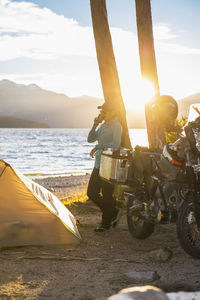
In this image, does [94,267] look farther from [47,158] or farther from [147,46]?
[47,158]

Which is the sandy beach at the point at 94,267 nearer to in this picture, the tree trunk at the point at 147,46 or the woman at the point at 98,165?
the woman at the point at 98,165

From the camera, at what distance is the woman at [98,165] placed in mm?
7020

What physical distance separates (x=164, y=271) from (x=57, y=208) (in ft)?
7.17

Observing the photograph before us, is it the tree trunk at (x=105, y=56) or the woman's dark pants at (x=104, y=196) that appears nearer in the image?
the woman's dark pants at (x=104, y=196)

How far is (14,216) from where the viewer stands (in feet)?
19.8

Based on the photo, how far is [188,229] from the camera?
5195mm

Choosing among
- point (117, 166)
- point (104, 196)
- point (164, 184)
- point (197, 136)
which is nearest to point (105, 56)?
point (104, 196)

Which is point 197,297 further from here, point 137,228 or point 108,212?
point 108,212

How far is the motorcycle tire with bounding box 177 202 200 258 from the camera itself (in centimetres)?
518

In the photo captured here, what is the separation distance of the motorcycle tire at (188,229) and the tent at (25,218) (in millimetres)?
1675

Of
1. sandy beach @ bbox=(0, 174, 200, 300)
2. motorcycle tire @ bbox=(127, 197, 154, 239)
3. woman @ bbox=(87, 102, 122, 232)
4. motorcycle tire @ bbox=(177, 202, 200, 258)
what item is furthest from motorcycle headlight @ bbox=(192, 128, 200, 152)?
woman @ bbox=(87, 102, 122, 232)

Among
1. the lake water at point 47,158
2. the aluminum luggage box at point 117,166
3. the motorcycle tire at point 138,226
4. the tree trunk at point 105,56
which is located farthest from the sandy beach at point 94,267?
the lake water at point 47,158

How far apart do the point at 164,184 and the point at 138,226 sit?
1213 millimetres

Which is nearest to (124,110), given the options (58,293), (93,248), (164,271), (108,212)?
(108,212)
